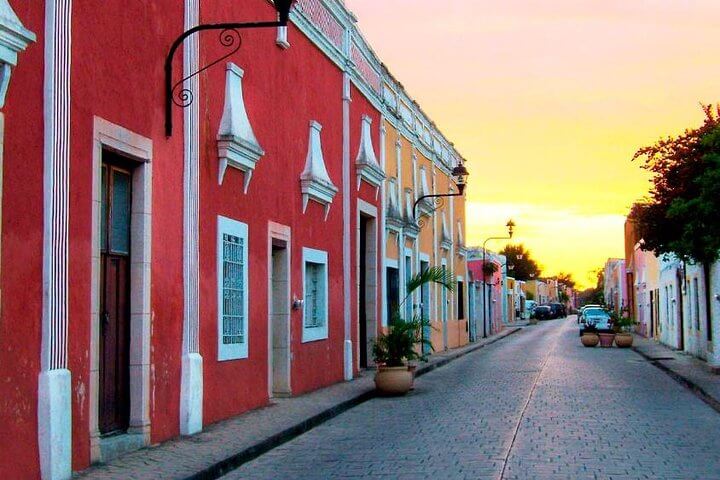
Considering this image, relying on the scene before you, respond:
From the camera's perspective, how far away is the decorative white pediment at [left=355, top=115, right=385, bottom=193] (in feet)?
70.4

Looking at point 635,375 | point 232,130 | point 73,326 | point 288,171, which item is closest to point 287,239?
point 288,171

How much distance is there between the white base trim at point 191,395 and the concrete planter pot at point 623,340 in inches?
1101

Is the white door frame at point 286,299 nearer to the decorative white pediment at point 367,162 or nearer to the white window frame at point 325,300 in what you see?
the white window frame at point 325,300

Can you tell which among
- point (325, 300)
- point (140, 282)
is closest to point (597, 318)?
point (325, 300)

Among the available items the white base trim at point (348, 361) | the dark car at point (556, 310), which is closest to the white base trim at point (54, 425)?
the white base trim at point (348, 361)

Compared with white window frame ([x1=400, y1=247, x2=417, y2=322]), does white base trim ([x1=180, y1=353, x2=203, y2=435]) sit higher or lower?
lower

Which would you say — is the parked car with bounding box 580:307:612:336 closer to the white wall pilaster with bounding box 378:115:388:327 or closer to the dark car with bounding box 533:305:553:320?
the white wall pilaster with bounding box 378:115:388:327

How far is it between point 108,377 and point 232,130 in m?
4.26

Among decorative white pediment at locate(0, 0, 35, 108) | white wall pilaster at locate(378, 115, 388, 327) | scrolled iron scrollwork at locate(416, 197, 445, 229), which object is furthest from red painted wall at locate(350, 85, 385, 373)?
decorative white pediment at locate(0, 0, 35, 108)

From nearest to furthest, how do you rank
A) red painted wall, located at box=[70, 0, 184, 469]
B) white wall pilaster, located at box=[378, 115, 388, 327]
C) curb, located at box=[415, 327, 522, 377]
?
red painted wall, located at box=[70, 0, 184, 469]
white wall pilaster, located at box=[378, 115, 388, 327]
curb, located at box=[415, 327, 522, 377]

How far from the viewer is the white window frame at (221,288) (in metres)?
12.8

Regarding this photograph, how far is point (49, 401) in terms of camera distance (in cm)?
820

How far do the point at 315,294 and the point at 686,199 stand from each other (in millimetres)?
9005

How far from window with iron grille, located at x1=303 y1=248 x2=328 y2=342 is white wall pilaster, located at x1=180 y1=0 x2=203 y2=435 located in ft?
18.2
